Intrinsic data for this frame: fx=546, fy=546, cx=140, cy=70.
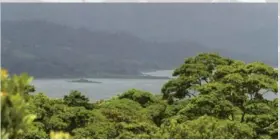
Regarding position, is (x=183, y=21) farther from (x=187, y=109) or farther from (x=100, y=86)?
(x=187, y=109)

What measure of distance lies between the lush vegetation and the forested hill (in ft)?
1.85

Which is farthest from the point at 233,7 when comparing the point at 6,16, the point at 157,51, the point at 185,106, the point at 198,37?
the point at 6,16

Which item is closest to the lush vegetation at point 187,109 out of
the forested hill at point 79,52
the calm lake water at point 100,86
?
the calm lake water at point 100,86

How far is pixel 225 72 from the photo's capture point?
730cm

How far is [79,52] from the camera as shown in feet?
27.4

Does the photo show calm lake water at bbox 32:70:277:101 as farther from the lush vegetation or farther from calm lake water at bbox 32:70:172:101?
the lush vegetation

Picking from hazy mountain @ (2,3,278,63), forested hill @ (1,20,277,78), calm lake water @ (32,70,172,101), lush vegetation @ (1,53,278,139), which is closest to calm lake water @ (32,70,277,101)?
calm lake water @ (32,70,172,101)

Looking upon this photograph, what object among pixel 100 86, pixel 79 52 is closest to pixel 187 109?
pixel 100 86

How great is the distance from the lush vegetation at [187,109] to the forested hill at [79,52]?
1.85ft

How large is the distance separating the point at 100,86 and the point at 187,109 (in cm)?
195

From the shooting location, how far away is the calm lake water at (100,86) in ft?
26.4

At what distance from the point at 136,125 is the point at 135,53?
8.27 feet

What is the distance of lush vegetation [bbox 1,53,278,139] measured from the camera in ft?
20.0

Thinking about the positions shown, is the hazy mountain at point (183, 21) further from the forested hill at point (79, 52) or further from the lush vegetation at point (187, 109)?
the lush vegetation at point (187, 109)
